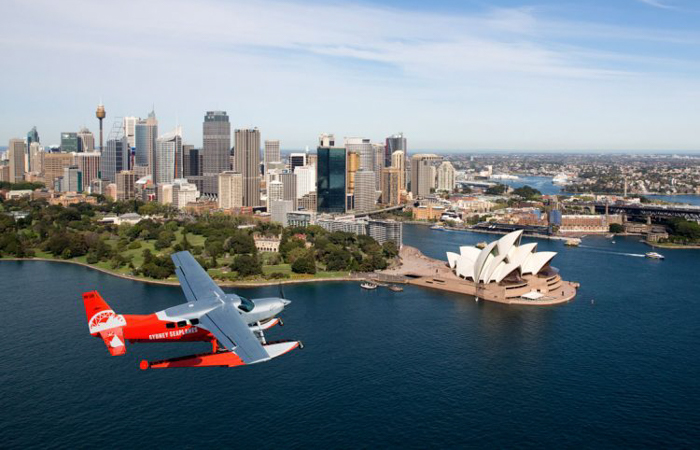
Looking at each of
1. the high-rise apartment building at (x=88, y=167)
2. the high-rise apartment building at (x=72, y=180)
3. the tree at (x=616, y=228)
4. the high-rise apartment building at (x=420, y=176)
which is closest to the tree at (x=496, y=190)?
the high-rise apartment building at (x=420, y=176)

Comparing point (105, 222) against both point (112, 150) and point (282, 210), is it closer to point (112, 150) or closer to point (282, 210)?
point (282, 210)

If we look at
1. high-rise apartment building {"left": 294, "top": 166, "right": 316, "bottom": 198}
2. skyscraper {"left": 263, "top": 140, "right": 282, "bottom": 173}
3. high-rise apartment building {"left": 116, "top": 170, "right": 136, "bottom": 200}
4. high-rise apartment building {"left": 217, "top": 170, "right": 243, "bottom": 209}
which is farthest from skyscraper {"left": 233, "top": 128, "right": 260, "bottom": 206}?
skyscraper {"left": 263, "top": 140, "right": 282, "bottom": 173}

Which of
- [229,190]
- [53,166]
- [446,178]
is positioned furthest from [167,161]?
[446,178]

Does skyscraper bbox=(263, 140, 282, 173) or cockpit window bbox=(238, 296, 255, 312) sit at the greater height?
skyscraper bbox=(263, 140, 282, 173)

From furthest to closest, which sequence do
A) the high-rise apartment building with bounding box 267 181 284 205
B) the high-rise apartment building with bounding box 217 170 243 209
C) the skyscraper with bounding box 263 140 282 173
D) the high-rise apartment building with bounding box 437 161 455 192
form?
the skyscraper with bounding box 263 140 282 173, the high-rise apartment building with bounding box 437 161 455 192, the high-rise apartment building with bounding box 217 170 243 209, the high-rise apartment building with bounding box 267 181 284 205

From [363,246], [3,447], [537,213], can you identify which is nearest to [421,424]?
[3,447]

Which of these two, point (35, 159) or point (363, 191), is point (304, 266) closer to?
point (363, 191)

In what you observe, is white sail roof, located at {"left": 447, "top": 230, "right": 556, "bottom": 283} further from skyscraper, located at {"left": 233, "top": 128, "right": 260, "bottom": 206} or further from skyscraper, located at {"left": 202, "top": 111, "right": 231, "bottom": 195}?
skyscraper, located at {"left": 202, "top": 111, "right": 231, "bottom": 195}
